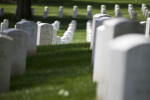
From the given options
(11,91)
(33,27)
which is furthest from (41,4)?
(11,91)

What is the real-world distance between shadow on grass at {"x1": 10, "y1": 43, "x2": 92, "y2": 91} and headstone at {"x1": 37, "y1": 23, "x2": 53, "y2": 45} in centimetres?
201

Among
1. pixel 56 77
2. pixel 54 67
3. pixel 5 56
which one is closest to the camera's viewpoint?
pixel 5 56

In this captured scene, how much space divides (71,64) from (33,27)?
369 centimetres

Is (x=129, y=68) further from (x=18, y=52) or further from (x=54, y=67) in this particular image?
(x=54, y=67)

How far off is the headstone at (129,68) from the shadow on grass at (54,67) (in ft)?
12.5

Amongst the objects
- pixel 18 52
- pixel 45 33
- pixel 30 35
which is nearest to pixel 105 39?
pixel 18 52

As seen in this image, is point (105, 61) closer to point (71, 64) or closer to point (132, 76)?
point (132, 76)

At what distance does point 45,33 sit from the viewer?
21.9 meters

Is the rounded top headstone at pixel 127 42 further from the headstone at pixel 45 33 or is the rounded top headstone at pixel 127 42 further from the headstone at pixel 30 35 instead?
the headstone at pixel 45 33

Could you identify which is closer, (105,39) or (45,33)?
(105,39)

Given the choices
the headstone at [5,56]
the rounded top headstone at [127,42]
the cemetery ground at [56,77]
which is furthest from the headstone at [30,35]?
the rounded top headstone at [127,42]

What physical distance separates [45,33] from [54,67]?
7.66 m

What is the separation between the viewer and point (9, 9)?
44.9 metres

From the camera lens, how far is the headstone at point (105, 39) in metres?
9.05
